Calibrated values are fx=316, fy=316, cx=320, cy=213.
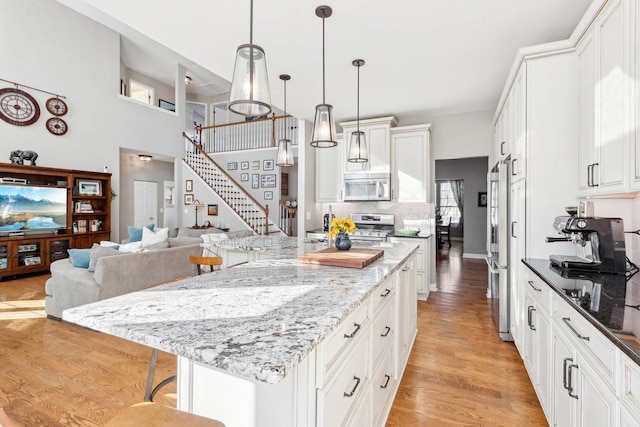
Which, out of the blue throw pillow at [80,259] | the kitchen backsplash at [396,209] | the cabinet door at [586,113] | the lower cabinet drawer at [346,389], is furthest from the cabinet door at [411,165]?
the blue throw pillow at [80,259]

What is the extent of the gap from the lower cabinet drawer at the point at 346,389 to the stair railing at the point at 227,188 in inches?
276

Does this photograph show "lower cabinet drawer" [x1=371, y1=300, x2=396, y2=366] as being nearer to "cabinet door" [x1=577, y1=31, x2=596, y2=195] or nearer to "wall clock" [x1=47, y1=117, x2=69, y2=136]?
"cabinet door" [x1=577, y1=31, x2=596, y2=195]

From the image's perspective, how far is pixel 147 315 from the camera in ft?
3.63

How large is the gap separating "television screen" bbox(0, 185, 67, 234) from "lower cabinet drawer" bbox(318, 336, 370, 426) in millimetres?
7057

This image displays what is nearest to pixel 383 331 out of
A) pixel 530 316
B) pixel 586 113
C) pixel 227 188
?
pixel 530 316

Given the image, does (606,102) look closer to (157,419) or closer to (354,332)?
(354,332)

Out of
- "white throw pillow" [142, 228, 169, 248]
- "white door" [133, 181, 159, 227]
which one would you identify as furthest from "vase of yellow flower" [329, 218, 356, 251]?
"white door" [133, 181, 159, 227]

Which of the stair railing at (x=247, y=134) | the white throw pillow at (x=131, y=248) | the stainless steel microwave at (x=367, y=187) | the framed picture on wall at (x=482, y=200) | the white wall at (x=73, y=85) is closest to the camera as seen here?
the white throw pillow at (x=131, y=248)

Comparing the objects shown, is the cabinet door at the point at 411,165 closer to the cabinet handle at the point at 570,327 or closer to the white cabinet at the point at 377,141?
the white cabinet at the point at 377,141

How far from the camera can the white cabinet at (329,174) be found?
520 centimetres

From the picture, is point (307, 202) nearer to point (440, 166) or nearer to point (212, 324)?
point (212, 324)

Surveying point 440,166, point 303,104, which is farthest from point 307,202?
point 440,166

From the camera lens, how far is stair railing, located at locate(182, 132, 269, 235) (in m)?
8.55

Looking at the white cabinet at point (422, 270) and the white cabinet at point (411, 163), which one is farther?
the white cabinet at point (411, 163)
